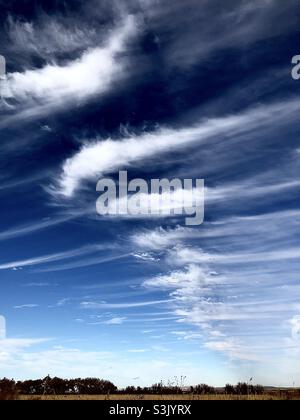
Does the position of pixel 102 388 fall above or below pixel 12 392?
below

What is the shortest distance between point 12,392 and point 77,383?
2662 inches

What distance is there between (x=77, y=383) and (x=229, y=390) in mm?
55430

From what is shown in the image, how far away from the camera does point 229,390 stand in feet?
118
